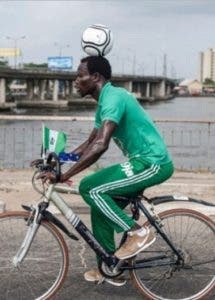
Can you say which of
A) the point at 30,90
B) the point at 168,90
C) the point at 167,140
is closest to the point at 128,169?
the point at 167,140

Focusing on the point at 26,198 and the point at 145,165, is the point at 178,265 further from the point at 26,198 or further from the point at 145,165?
the point at 26,198

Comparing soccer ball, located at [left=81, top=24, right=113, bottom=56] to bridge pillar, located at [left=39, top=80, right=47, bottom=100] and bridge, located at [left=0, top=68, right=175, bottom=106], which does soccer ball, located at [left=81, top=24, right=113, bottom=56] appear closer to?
bridge, located at [left=0, top=68, right=175, bottom=106]

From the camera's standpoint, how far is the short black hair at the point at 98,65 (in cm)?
436

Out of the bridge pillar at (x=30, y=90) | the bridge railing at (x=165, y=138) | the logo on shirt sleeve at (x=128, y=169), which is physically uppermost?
the logo on shirt sleeve at (x=128, y=169)

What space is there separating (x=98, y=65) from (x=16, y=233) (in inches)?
46.0

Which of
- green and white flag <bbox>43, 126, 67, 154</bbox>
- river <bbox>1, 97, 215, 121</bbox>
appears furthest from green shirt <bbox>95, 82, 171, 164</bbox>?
river <bbox>1, 97, 215, 121</bbox>

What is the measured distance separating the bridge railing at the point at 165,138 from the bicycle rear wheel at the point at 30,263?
810 cm

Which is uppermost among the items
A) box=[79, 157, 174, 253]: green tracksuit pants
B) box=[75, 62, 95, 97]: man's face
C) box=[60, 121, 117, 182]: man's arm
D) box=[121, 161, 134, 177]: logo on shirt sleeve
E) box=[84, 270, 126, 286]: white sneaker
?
box=[75, 62, 95, 97]: man's face

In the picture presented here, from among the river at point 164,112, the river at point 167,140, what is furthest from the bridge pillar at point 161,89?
the river at point 167,140

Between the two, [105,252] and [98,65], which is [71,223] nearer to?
[105,252]

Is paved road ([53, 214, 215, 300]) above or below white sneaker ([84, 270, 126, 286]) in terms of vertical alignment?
below

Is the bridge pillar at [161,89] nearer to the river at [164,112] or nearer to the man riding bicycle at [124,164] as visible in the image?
the river at [164,112]

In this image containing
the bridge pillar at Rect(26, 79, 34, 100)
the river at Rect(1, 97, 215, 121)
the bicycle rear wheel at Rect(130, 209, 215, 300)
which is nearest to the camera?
the bicycle rear wheel at Rect(130, 209, 215, 300)

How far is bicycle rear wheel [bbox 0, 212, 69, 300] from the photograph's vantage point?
173 inches
